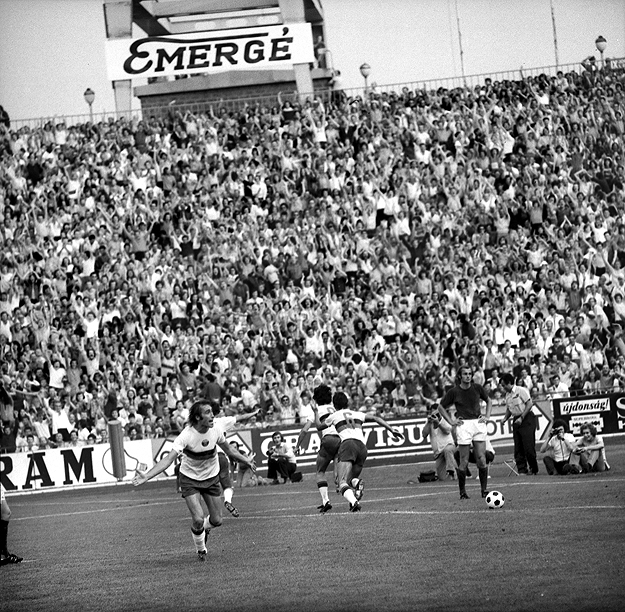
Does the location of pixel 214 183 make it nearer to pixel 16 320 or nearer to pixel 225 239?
pixel 225 239

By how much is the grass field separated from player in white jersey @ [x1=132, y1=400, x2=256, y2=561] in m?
0.51

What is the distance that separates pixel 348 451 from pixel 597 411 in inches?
480

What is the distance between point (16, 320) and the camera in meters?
32.3

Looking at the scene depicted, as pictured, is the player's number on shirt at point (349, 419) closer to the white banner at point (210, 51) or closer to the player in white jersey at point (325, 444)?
the player in white jersey at point (325, 444)

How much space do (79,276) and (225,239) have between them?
3.88 metres

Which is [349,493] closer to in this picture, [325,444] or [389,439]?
[325,444]

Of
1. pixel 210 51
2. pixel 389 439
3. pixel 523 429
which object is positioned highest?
pixel 210 51

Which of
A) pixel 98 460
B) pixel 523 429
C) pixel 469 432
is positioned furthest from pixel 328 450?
pixel 98 460

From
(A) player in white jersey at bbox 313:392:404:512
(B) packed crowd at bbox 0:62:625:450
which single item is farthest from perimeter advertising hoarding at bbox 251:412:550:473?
(A) player in white jersey at bbox 313:392:404:512

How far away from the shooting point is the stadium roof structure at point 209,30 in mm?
46156

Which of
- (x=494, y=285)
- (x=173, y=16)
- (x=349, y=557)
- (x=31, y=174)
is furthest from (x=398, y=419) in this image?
(x=173, y=16)

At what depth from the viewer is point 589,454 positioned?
23656 millimetres

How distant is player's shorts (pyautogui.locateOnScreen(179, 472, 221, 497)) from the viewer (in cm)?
1523

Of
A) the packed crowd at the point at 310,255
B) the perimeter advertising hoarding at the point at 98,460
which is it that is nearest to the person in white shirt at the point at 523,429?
the perimeter advertising hoarding at the point at 98,460
